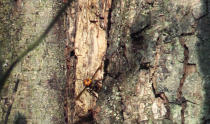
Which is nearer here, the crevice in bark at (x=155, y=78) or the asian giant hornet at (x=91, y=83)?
the crevice in bark at (x=155, y=78)

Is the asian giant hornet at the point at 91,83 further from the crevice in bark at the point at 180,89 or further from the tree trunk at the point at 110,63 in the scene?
the crevice in bark at the point at 180,89

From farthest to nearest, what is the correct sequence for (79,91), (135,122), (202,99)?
(79,91) → (135,122) → (202,99)

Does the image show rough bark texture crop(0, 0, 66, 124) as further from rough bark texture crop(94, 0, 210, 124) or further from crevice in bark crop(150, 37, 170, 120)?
crevice in bark crop(150, 37, 170, 120)

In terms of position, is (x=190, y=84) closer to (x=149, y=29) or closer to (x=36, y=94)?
(x=149, y=29)

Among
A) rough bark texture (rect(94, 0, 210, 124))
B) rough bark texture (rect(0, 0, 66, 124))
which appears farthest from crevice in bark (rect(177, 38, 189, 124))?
rough bark texture (rect(0, 0, 66, 124))

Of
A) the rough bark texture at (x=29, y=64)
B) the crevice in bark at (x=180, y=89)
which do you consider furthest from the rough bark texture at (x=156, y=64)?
the rough bark texture at (x=29, y=64)

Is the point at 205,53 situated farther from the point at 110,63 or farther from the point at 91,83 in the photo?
the point at 91,83

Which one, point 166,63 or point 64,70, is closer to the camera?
point 166,63

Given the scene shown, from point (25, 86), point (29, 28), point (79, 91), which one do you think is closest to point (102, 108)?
point (79, 91)
